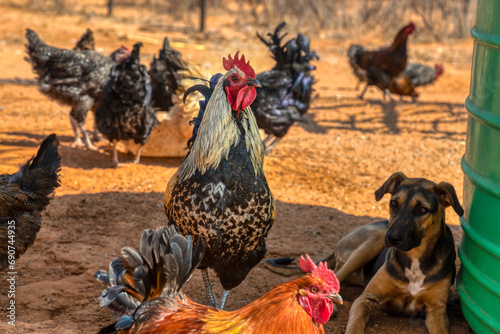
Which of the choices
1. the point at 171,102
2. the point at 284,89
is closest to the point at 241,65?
the point at 284,89

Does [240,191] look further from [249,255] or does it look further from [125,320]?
[125,320]

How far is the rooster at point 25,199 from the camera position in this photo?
153 inches

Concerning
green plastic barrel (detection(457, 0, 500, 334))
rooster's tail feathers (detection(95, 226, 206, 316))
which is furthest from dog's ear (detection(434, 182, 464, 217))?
rooster's tail feathers (detection(95, 226, 206, 316))

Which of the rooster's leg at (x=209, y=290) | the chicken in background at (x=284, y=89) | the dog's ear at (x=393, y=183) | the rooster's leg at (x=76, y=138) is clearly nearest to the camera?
the dog's ear at (x=393, y=183)

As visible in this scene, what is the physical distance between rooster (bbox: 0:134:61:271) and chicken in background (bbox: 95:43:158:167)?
2.30 metres

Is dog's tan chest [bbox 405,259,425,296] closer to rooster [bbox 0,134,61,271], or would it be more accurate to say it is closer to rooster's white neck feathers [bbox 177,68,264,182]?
rooster's white neck feathers [bbox 177,68,264,182]

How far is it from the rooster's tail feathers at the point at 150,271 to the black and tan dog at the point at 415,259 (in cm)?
146

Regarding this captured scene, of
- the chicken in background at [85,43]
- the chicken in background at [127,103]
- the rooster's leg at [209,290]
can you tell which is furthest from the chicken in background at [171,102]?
the rooster's leg at [209,290]

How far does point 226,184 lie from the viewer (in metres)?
3.46

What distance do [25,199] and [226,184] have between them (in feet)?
5.38

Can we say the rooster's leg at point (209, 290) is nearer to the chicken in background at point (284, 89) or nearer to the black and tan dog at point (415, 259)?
the black and tan dog at point (415, 259)

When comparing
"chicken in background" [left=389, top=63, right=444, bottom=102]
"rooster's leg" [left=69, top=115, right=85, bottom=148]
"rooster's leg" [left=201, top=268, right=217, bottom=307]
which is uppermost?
"chicken in background" [left=389, top=63, right=444, bottom=102]

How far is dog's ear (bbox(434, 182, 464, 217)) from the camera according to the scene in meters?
3.47

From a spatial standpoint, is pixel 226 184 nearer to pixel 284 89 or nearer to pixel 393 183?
pixel 393 183
